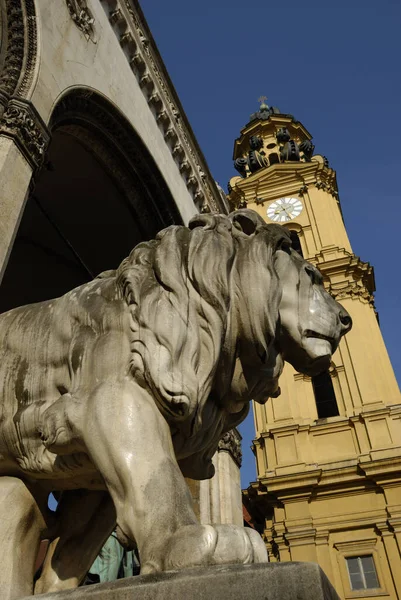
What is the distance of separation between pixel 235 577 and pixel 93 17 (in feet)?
24.0

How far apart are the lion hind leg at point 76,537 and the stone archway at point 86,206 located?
5275 mm

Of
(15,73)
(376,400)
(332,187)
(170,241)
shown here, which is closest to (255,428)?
(376,400)

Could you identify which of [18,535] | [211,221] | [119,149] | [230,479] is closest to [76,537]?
[18,535]

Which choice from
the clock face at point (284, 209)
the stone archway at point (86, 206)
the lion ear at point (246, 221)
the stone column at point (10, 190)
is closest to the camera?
the lion ear at point (246, 221)

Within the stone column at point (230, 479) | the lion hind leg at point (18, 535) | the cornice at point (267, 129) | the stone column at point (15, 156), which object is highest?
the cornice at point (267, 129)

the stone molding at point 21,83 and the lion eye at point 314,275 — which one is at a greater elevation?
the stone molding at point 21,83

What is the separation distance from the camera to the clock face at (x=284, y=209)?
26.4 meters

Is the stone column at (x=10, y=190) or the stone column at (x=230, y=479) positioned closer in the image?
the stone column at (x=10, y=190)

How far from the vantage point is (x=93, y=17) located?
7047 mm

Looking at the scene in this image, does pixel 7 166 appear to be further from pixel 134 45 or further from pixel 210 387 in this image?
pixel 134 45

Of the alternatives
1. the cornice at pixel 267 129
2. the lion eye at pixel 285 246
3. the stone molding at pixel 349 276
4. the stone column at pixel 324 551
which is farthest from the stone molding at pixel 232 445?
the cornice at pixel 267 129

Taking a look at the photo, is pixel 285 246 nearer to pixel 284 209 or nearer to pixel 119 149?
pixel 119 149

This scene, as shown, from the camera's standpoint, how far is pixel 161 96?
892cm

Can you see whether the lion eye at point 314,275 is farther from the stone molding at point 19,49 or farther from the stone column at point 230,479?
the stone column at point 230,479
